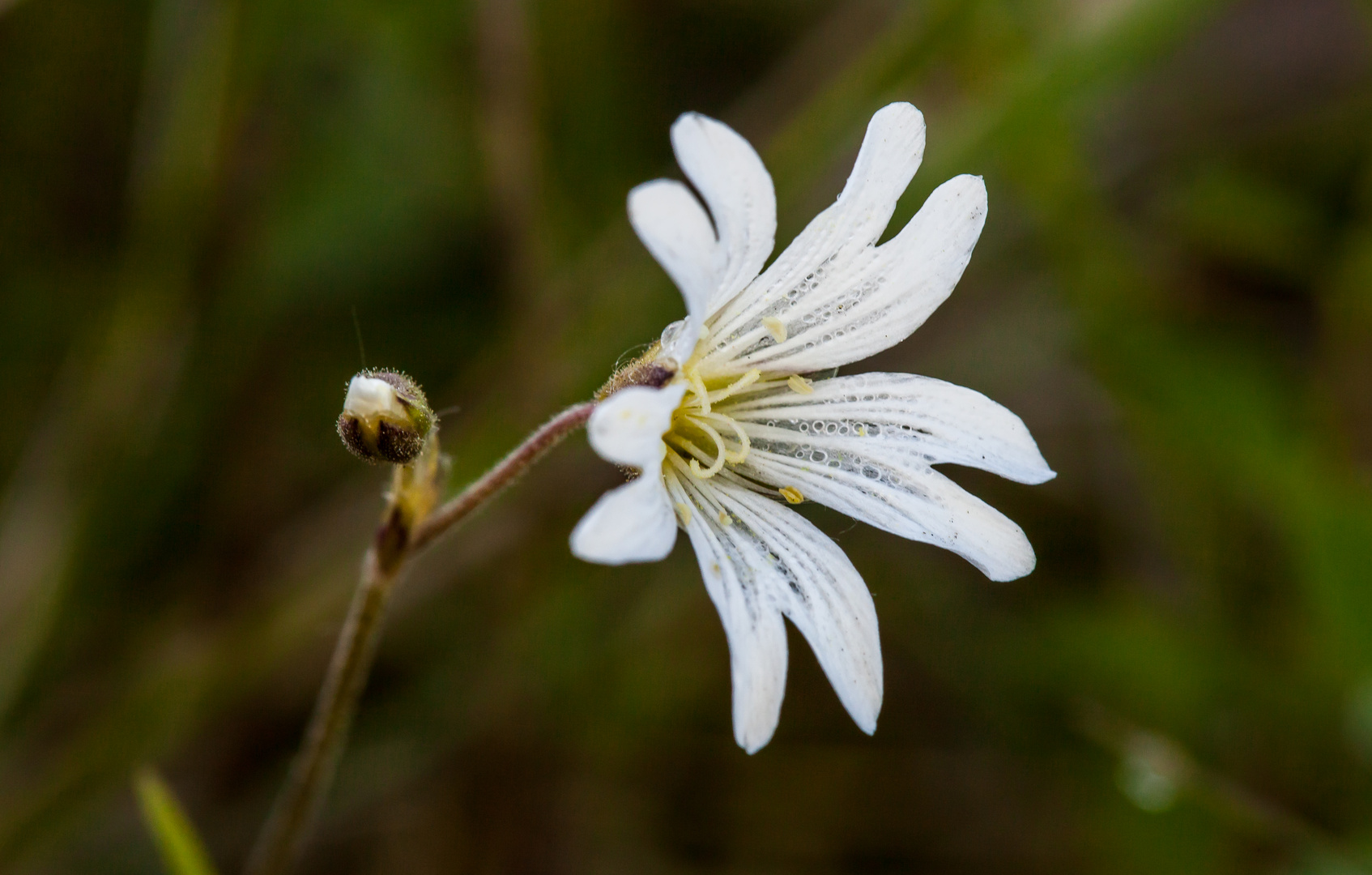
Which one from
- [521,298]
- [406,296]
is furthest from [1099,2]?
[406,296]

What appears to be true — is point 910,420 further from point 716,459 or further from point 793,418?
point 716,459

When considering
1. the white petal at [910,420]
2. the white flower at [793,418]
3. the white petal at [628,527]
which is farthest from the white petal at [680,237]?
the white petal at [910,420]

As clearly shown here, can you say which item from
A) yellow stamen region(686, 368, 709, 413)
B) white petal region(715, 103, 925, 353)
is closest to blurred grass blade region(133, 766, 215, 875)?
yellow stamen region(686, 368, 709, 413)

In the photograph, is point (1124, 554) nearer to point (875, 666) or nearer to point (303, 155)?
point (875, 666)

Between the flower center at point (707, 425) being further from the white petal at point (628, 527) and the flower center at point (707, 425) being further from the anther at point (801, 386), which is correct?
the white petal at point (628, 527)

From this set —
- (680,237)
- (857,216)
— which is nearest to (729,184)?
(680,237)

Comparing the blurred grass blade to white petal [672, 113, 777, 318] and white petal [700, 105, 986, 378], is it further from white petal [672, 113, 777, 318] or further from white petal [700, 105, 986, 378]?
white petal [672, 113, 777, 318]
